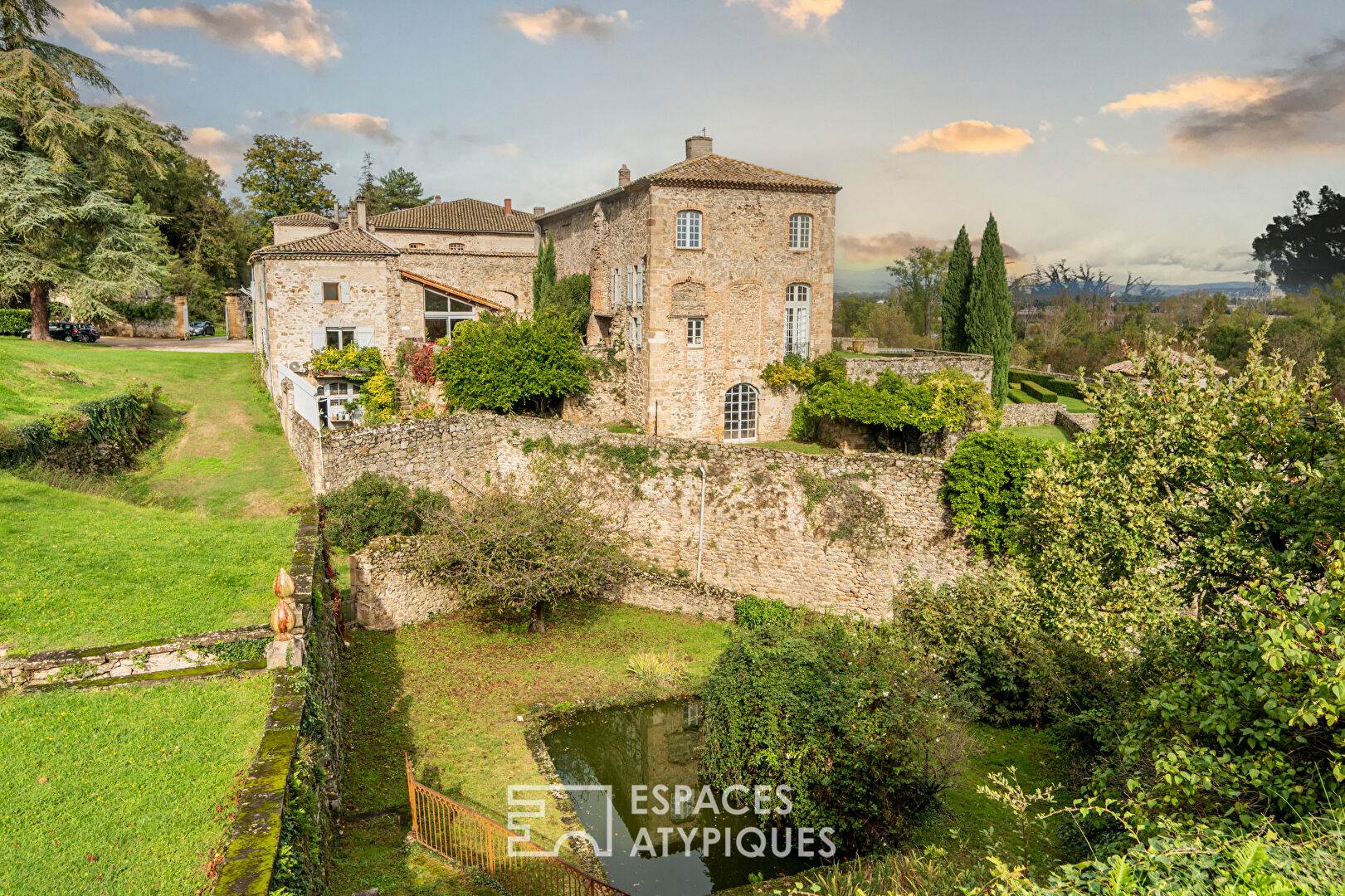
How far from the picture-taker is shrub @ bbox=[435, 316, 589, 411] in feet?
82.9

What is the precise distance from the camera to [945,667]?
579 inches

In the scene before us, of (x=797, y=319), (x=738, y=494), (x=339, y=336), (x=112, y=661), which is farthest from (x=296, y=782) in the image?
(x=339, y=336)

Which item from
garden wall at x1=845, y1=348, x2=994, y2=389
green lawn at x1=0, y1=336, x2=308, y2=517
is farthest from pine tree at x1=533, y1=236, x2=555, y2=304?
garden wall at x1=845, y1=348, x2=994, y2=389

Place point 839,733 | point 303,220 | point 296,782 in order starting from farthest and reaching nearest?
1. point 303,220
2. point 839,733
3. point 296,782

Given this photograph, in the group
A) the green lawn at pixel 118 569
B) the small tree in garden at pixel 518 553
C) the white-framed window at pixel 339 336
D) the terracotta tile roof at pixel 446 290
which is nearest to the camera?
the green lawn at pixel 118 569

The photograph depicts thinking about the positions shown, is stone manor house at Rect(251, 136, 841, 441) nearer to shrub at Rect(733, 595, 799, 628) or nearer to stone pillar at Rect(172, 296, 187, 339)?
shrub at Rect(733, 595, 799, 628)

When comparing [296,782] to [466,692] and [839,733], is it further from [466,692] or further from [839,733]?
[466,692]

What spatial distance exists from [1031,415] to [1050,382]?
7.24 m

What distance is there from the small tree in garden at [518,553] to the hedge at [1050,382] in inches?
975

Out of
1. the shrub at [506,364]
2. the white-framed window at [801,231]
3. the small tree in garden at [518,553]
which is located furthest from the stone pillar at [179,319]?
the white-framed window at [801,231]

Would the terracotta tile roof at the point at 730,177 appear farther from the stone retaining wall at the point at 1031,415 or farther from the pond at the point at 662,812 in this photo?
the pond at the point at 662,812

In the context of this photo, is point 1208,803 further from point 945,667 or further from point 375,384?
point 375,384

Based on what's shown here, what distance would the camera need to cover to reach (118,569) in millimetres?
11031

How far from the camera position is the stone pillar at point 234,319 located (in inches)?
1639
